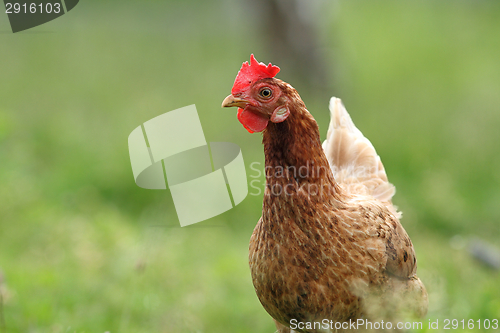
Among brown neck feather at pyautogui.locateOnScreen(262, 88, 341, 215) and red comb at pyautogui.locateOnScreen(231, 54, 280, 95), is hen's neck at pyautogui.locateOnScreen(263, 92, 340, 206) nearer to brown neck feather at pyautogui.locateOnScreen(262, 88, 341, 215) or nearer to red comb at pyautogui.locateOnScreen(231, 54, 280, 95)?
brown neck feather at pyautogui.locateOnScreen(262, 88, 341, 215)

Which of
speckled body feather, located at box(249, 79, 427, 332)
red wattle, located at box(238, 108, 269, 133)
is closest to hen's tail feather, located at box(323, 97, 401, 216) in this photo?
speckled body feather, located at box(249, 79, 427, 332)

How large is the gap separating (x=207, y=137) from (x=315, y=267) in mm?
4902

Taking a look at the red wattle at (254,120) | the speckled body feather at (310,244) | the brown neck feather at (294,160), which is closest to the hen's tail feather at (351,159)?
the speckled body feather at (310,244)

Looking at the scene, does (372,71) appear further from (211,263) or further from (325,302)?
(325,302)

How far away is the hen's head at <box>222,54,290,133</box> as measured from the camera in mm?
2391

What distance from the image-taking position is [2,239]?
16.4ft

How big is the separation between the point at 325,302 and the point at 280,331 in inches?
24.8

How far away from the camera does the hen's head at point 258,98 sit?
2391 millimetres

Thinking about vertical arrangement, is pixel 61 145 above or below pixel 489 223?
above

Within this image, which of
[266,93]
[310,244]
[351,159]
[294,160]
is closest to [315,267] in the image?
[310,244]

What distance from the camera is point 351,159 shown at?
358 cm

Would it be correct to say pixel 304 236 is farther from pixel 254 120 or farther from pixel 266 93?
pixel 266 93

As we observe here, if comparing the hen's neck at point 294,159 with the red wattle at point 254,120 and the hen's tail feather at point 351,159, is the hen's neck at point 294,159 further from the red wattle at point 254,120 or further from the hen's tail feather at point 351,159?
the hen's tail feather at point 351,159

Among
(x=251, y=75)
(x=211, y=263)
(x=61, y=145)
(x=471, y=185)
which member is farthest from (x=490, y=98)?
(x=251, y=75)
